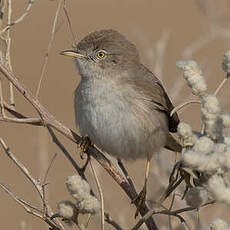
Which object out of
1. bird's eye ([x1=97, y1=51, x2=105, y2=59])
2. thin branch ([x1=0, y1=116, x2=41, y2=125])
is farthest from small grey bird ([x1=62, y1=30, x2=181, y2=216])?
thin branch ([x1=0, y1=116, x2=41, y2=125])

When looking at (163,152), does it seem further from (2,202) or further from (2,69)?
(2,202)

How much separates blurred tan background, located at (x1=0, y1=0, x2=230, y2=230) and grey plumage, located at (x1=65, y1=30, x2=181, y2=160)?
0.75 feet

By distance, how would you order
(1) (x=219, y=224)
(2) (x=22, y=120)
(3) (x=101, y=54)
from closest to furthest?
(1) (x=219, y=224) → (2) (x=22, y=120) → (3) (x=101, y=54)

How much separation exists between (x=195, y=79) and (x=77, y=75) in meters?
11.1

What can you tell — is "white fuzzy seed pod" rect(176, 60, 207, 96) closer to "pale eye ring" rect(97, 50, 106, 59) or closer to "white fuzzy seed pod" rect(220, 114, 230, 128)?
"white fuzzy seed pod" rect(220, 114, 230, 128)

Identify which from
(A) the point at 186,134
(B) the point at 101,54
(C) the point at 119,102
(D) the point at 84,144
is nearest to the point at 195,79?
(A) the point at 186,134

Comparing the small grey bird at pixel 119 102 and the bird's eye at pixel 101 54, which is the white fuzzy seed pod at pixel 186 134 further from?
the bird's eye at pixel 101 54

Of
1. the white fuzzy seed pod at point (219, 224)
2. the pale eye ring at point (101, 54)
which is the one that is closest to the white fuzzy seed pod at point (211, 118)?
the white fuzzy seed pod at point (219, 224)

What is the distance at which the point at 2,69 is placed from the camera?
289cm

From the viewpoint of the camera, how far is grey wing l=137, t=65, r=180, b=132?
442cm

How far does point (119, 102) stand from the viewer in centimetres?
409

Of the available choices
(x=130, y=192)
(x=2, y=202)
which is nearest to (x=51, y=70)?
(x=2, y=202)

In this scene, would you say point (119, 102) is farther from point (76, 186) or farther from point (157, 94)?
point (76, 186)

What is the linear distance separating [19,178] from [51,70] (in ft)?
23.2
